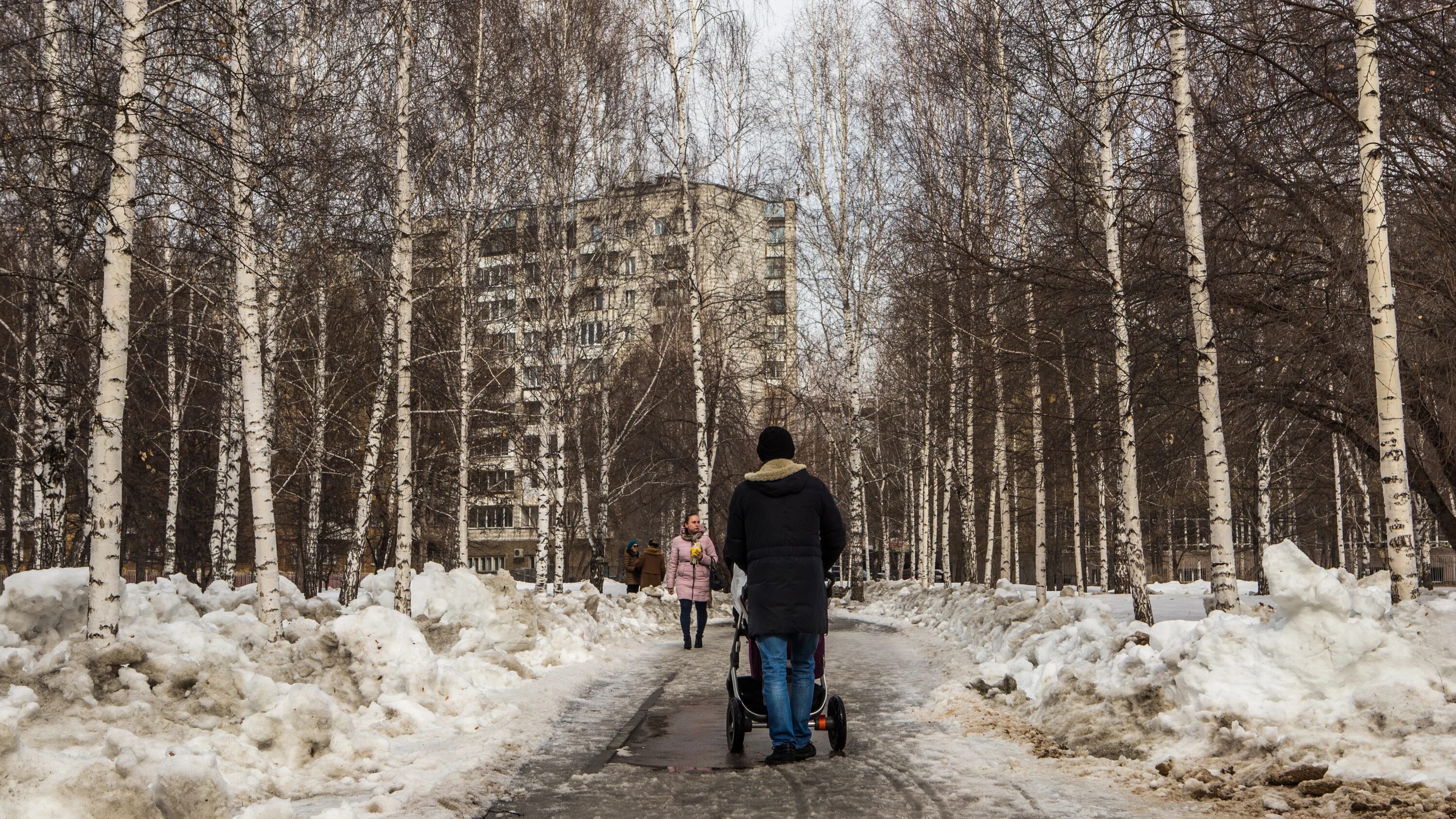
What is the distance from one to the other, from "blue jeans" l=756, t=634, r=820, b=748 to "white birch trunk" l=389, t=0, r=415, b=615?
971cm

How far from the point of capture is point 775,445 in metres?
8.15

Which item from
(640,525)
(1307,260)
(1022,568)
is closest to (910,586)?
(1307,260)

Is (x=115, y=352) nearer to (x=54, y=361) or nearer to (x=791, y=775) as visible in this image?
(x=54, y=361)

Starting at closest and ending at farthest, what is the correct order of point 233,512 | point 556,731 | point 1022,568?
1. point 556,731
2. point 233,512
3. point 1022,568

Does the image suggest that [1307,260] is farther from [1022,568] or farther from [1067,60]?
[1022,568]

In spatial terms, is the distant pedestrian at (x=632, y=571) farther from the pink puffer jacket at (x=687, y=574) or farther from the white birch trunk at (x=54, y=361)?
the white birch trunk at (x=54, y=361)

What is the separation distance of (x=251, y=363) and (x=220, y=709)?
6164mm

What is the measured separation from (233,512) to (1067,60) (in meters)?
17.1

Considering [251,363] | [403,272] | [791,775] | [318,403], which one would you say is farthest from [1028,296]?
[791,775]

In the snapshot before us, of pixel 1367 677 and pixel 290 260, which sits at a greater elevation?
pixel 290 260

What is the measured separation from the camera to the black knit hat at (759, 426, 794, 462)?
26.7 feet

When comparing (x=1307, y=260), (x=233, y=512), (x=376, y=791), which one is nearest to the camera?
(x=376, y=791)

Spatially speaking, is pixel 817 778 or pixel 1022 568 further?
pixel 1022 568

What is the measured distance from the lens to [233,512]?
952 inches
